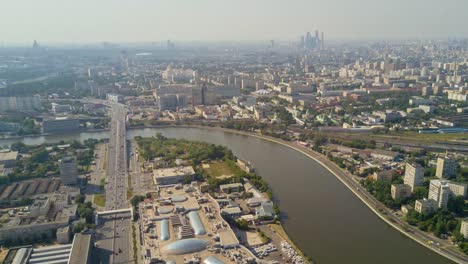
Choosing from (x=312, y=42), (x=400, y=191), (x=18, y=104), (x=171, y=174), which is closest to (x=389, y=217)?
(x=400, y=191)

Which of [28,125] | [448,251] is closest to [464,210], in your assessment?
[448,251]

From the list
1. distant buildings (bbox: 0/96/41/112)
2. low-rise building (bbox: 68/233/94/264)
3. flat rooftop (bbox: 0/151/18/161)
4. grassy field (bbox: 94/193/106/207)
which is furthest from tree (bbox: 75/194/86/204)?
distant buildings (bbox: 0/96/41/112)

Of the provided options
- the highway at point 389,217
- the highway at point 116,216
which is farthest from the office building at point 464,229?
the highway at point 116,216

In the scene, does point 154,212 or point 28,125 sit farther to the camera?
point 28,125

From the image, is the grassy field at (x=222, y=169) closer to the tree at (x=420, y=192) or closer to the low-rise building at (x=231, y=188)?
the low-rise building at (x=231, y=188)

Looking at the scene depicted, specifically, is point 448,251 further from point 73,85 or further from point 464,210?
point 73,85
